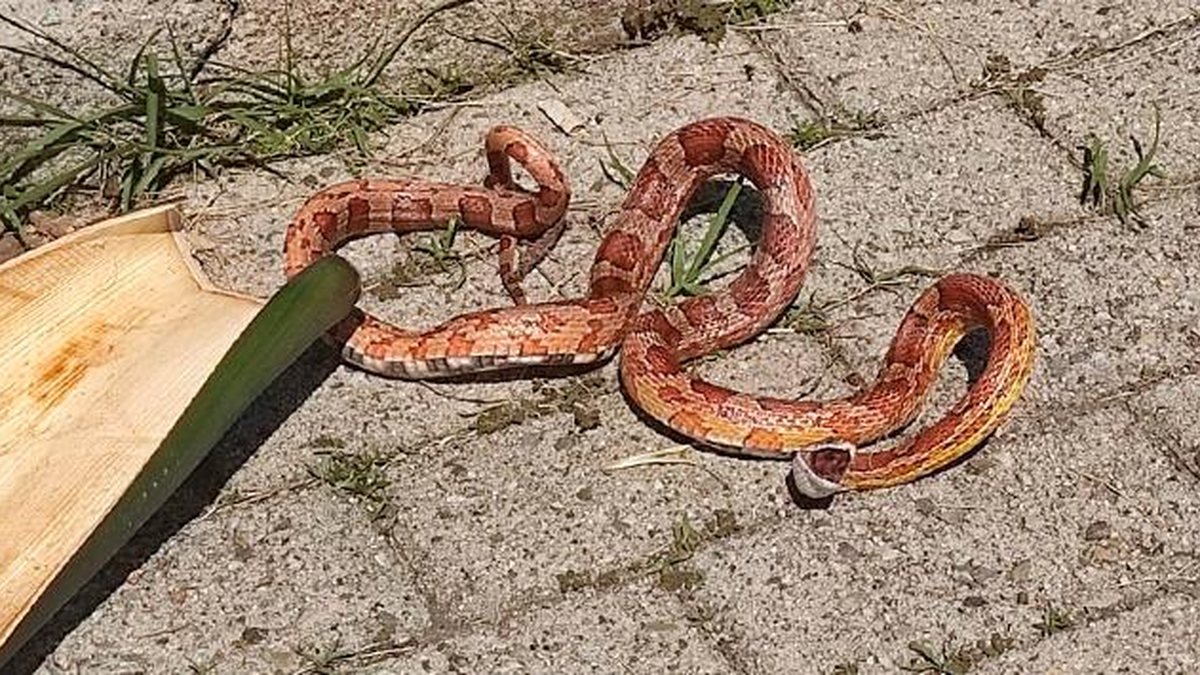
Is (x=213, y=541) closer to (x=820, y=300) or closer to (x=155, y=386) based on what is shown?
(x=155, y=386)

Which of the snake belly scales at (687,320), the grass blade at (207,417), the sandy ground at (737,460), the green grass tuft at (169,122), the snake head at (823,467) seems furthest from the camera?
the green grass tuft at (169,122)

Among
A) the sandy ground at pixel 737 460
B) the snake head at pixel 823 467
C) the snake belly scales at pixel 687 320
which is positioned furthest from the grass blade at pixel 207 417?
the snake head at pixel 823 467

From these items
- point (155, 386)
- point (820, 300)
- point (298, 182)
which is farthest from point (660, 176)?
point (155, 386)

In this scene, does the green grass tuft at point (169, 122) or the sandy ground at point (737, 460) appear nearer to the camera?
the sandy ground at point (737, 460)

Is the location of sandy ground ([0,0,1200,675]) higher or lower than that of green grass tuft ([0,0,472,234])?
lower

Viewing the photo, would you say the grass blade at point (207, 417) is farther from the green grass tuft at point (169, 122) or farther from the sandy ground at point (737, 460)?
the green grass tuft at point (169, 122)

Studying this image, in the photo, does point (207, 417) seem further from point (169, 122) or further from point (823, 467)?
point (169, 122)

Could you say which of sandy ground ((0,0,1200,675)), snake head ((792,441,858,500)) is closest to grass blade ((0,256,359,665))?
sandy ground ((0,0,1200,675))

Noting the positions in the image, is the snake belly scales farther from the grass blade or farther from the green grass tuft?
the grass blade
